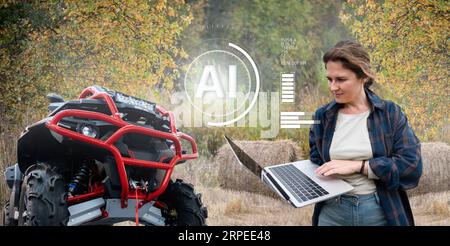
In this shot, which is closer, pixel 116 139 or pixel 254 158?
pixel 116 139

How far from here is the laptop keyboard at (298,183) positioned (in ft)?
7.53

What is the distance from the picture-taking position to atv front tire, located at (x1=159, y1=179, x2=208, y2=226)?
287 cm

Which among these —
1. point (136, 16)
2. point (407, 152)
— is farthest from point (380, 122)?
point (136, 16)

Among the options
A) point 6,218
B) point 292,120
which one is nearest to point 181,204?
point 292,120

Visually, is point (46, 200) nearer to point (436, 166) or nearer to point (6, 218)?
point (6, 218)

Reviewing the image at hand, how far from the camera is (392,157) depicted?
6.90 feet

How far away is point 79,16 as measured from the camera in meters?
3.14

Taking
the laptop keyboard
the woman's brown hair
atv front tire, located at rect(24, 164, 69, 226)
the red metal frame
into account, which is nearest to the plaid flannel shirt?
the woman's brown hair

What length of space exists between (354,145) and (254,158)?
42.9 inches

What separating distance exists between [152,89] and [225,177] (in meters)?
0.68

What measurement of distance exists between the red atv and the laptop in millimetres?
506

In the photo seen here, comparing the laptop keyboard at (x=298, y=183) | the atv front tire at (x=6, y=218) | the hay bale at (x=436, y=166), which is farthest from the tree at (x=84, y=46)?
the hay bale at (x=436, y=166)

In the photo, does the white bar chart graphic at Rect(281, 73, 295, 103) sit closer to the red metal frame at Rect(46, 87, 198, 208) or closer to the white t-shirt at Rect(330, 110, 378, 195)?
the red metal frame at Rect(46, 87, 198, 208)
